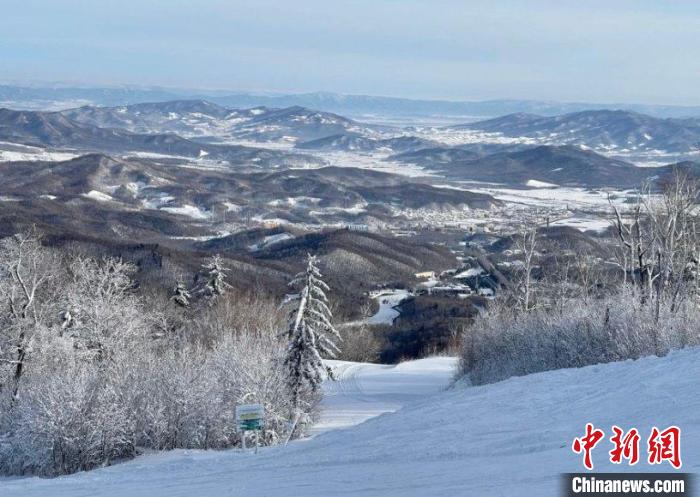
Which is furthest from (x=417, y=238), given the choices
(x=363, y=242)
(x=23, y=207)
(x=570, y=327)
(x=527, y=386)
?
(x=527, y=386)

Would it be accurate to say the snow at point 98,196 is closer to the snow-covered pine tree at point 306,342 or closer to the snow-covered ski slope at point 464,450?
the snow-covered pine tree at point 306,342

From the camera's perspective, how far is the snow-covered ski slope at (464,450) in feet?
28.2

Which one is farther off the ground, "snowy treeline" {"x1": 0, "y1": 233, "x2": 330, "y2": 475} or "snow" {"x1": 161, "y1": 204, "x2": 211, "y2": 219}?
"snowy treeline" {"x1": 0, "y1": 233, "x2": 330, "y2": 475}

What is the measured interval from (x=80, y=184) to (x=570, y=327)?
4007 inches

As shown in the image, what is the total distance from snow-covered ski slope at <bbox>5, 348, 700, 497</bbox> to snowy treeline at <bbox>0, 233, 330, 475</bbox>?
4.32 m

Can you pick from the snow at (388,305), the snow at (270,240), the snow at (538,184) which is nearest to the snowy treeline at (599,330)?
the snow at (388,305)

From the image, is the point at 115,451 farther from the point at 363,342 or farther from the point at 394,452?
the point at 363,342

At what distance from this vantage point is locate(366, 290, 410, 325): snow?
54531 millimetres

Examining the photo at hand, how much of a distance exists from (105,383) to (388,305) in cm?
3959

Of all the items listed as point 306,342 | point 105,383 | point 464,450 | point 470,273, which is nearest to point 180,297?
point 306,342

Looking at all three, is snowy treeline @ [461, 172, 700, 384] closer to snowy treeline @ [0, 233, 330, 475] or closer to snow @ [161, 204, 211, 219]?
snowy treeline @ [0, 233, 330, 475]

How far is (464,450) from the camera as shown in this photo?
988 cm

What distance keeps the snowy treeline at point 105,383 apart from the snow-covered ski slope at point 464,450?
14.2 feet

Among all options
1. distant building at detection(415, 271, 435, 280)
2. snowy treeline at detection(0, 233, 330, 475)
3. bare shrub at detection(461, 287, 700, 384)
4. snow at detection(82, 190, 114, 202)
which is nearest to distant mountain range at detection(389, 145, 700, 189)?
distant building at detection(415, 271, 435, 280)
